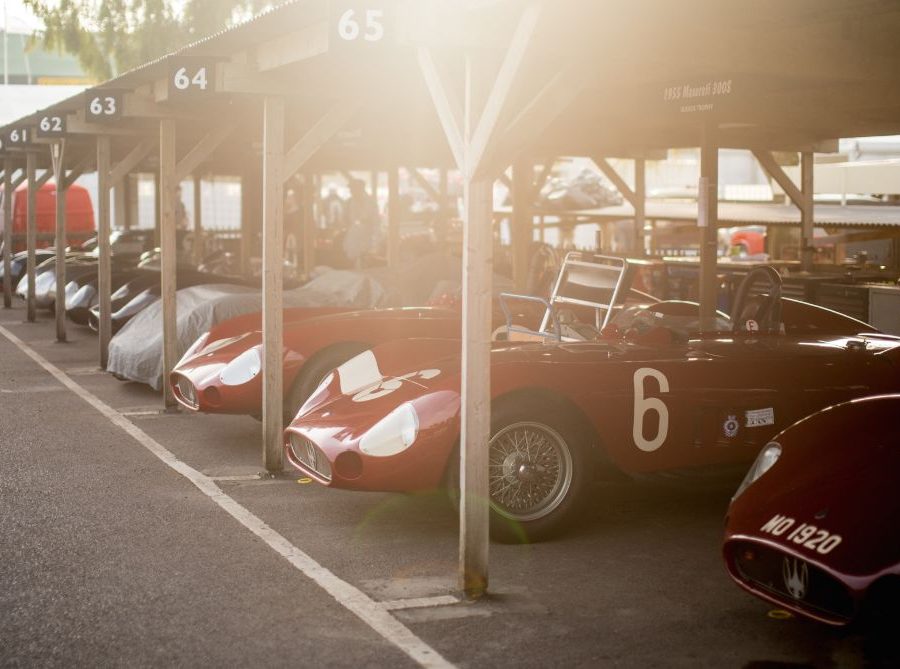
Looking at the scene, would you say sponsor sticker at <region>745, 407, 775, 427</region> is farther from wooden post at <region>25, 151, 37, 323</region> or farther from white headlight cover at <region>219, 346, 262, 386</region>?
wooden post at <region>25, 151, 37, 323</region>

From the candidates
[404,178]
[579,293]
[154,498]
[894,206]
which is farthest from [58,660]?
[404,178]

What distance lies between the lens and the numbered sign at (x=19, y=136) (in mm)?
17203

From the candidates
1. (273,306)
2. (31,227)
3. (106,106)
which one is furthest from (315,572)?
(31,227)

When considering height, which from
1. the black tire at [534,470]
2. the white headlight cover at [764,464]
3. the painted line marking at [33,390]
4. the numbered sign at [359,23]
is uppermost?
the numbered sign at [359,23]

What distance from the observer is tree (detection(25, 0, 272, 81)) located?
97.1 feet

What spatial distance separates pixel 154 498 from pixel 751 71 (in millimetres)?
→ 4175

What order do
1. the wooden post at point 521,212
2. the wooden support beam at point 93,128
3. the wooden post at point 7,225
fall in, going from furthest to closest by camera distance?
the wooden post at point 7,225
the wooden post at point 521,212
the wooden support beam at point 93,128

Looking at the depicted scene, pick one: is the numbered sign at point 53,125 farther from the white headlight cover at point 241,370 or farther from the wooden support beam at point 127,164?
the white headlight cover at point 241,370

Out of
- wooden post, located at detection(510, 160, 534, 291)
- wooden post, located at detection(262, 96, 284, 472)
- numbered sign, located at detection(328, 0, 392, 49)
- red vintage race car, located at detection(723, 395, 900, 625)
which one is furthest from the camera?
wooden post, located at detection(510, 160, 534, 291)

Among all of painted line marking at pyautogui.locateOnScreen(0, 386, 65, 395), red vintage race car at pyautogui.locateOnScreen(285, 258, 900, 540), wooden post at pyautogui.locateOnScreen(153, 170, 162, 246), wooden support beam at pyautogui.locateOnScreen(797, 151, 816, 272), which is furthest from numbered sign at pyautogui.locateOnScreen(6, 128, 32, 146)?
red vintage race car at pyautogui.locateOnScreen(285, 258, 900, 540)

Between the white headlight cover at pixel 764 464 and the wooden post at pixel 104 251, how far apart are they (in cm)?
940

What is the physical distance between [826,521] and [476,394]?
161 cm

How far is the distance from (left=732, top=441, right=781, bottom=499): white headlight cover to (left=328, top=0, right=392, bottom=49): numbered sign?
270cm

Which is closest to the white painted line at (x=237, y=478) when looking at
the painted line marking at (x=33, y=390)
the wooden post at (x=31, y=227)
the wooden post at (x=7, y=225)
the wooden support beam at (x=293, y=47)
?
the wooden support beam at (x=293, y=47)
